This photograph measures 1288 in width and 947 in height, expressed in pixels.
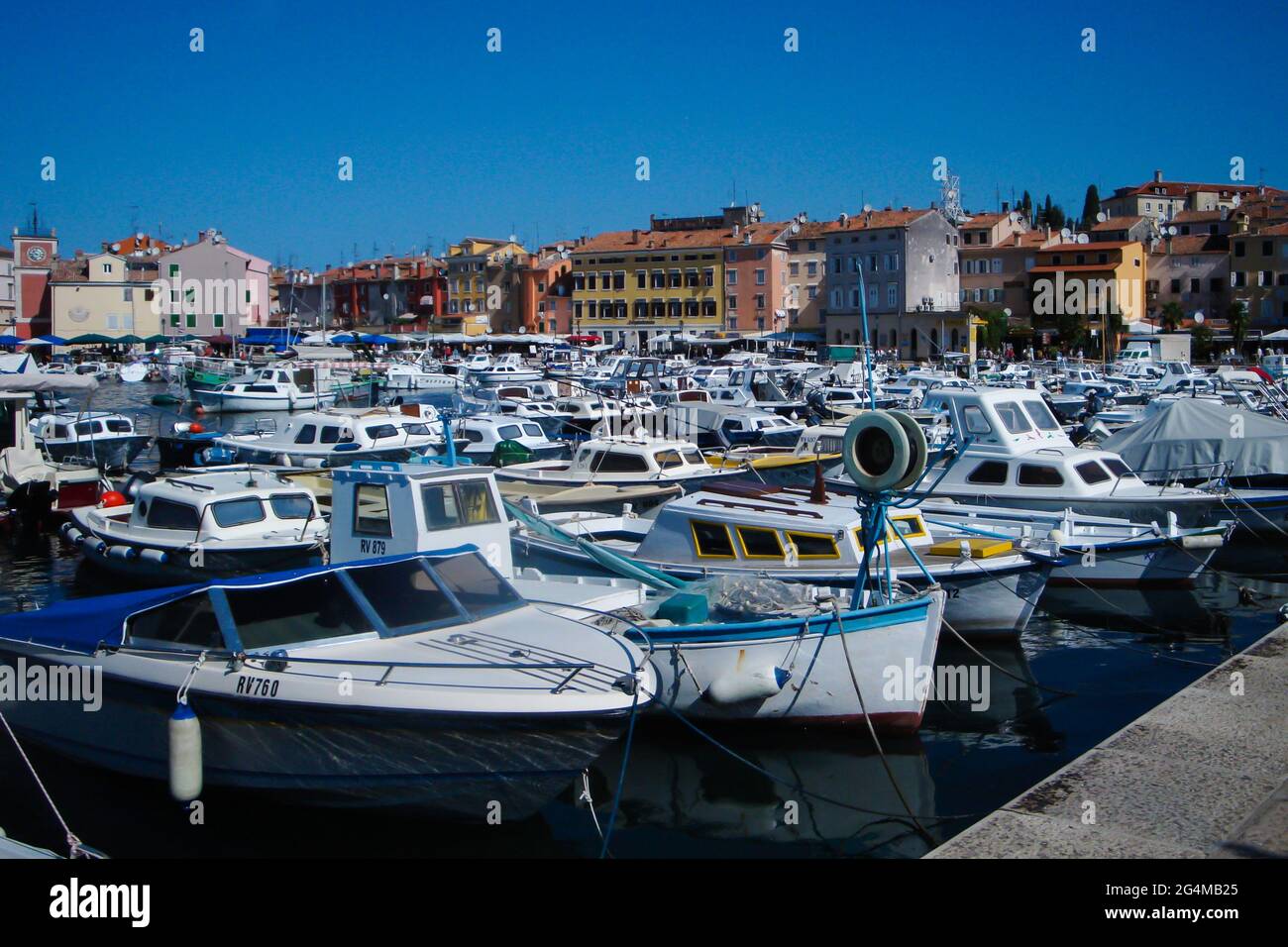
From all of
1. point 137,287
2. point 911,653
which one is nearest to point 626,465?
point 911,653

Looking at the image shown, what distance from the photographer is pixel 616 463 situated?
23.7 metres

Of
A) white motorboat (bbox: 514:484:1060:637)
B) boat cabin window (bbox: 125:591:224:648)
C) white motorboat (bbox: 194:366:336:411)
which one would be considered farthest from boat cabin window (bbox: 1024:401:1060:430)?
white motorboat (bbox: 194:366:336:411)

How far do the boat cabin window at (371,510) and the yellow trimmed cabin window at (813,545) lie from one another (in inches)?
188

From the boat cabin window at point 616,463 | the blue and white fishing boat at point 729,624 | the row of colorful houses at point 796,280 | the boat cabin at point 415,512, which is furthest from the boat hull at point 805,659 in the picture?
the row of colorful houses at point 796,280

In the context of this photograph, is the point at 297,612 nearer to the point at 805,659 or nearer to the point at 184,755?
the point at 184,755

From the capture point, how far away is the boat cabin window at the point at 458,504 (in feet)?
41.3

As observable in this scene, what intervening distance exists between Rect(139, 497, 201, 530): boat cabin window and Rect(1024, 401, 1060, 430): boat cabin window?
47.4ft

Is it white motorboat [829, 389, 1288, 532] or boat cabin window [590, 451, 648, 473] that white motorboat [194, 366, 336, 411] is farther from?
white motorboat [829, 389, 1288, 532]

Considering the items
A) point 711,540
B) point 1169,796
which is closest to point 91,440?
point 711,540

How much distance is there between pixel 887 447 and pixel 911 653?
224 centimetres

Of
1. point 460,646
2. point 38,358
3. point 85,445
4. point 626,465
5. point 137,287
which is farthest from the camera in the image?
point 137,287

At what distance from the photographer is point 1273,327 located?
84.4 meters

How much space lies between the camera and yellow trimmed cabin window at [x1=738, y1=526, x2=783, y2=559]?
46.7 feet

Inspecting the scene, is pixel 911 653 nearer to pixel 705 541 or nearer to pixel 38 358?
pixel 705 541
